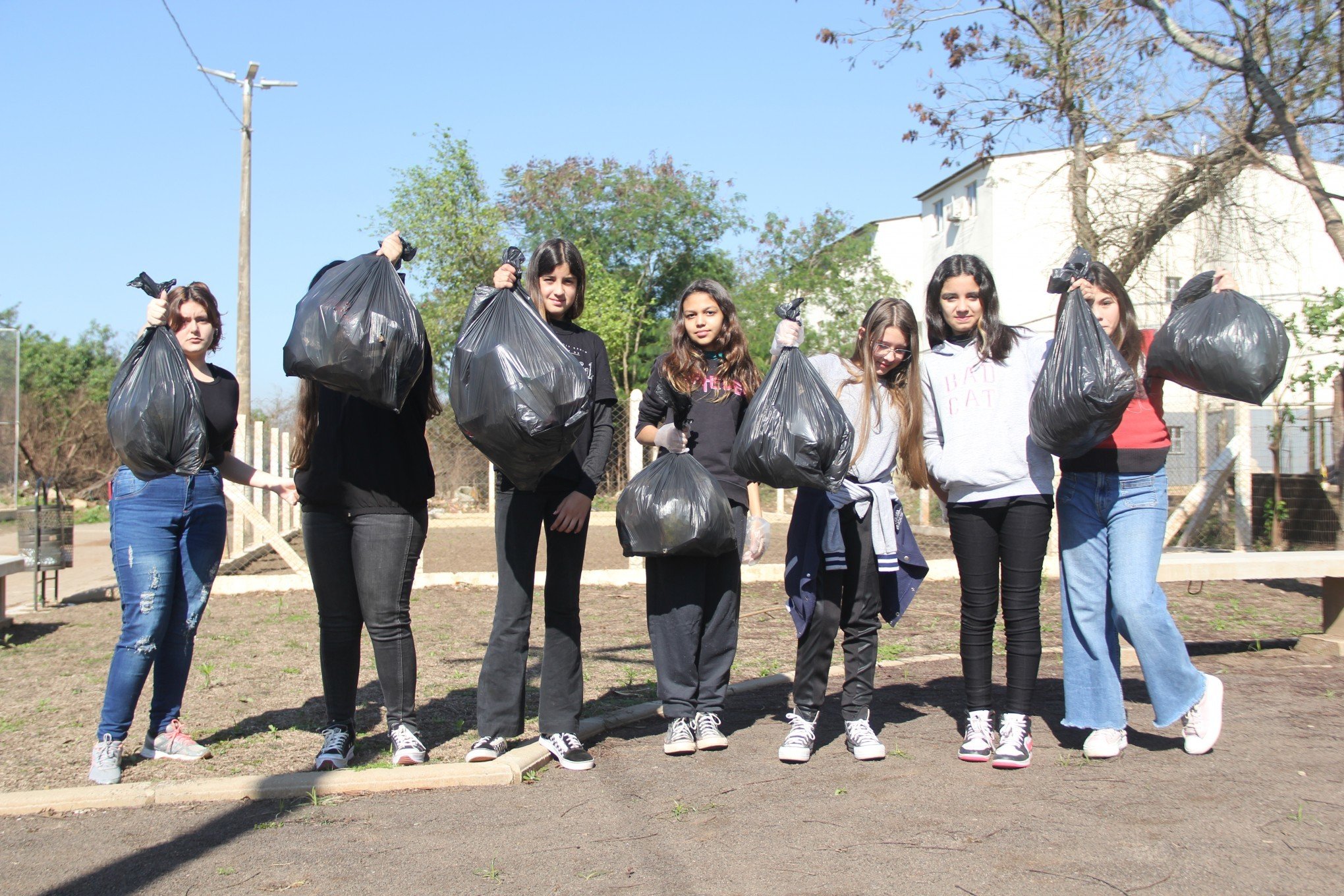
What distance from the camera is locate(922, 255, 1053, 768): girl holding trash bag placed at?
3641 mm

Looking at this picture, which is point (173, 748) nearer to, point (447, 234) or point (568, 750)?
point (568, 750)

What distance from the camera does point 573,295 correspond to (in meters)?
3.84

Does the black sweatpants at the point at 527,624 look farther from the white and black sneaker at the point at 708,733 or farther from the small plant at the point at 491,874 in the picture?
the small plant at the point at 491,874

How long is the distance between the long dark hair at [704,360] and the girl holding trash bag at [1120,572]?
3.76 feet

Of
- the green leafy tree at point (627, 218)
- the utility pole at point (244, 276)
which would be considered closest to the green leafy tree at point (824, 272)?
the green leafy tree at point (627, 218)

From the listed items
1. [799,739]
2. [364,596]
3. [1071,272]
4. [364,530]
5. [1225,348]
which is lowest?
[799,739]

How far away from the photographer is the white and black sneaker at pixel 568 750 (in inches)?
142

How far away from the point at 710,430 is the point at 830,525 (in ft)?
1.88

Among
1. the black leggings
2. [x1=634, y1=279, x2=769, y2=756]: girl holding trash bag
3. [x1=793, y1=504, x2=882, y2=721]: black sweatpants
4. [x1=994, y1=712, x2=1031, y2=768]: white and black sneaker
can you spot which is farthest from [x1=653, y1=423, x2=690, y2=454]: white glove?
[x1=994, y1=712, x2=1031, y2=768]: white and black sneaker

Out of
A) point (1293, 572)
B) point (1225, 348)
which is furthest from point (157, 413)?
point (1293, 572)

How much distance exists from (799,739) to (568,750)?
795 millimetres

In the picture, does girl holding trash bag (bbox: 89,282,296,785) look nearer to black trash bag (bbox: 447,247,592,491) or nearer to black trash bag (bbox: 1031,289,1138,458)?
black trash bag (bbox: 447,247,592,491)

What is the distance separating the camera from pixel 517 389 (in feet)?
10.7

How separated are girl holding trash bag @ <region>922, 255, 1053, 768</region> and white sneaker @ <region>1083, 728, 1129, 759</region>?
20 cm
